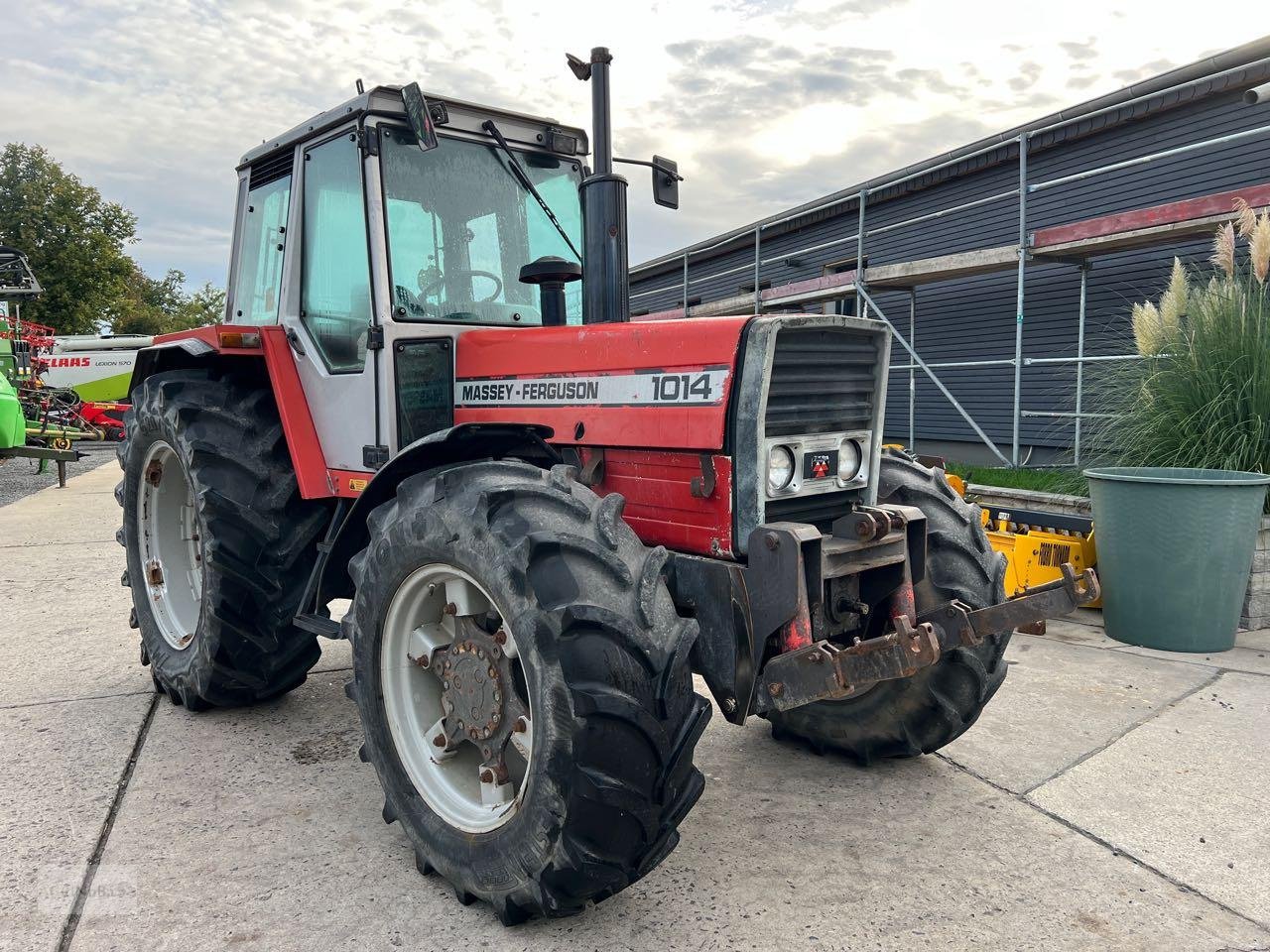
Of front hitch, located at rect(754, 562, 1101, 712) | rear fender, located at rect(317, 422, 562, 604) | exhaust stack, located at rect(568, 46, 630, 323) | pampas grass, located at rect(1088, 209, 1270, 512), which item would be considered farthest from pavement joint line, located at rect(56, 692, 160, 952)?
pampas grass, located at rect(1088, 209, 1270, 512)

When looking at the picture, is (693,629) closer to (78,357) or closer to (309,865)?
(309,865)

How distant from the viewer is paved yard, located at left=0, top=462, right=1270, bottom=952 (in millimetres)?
2383

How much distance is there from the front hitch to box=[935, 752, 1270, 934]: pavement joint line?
0.86 m

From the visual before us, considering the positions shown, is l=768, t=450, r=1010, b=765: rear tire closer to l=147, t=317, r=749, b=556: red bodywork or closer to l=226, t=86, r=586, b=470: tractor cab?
l=147, t=317, r=749, b=556: red bodywork

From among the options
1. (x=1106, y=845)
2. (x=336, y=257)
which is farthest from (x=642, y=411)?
(x=1106, y=845)

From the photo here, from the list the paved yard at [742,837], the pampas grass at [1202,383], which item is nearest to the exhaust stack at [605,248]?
the paved yard at [742,837]

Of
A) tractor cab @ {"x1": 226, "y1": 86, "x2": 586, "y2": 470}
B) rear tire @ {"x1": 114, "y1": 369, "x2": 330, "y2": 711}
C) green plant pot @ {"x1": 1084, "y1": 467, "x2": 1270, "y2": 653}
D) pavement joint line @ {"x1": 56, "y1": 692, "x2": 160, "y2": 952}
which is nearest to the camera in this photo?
pavement joint line @ {"x1": 56, "y1": 692, "x2": 160, "y2": 952}

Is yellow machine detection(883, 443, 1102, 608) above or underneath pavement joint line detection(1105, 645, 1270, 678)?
above

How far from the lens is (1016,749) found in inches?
141

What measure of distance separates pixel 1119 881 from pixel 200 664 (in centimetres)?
336

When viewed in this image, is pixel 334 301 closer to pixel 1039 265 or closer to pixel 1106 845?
pixel 1106 845

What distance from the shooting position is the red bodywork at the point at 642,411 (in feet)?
8.19

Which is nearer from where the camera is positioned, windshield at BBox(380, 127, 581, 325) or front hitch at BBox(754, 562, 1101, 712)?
front hitch at BBox(754, 562, 1101, 712)

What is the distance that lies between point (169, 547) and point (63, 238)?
33716 mm
